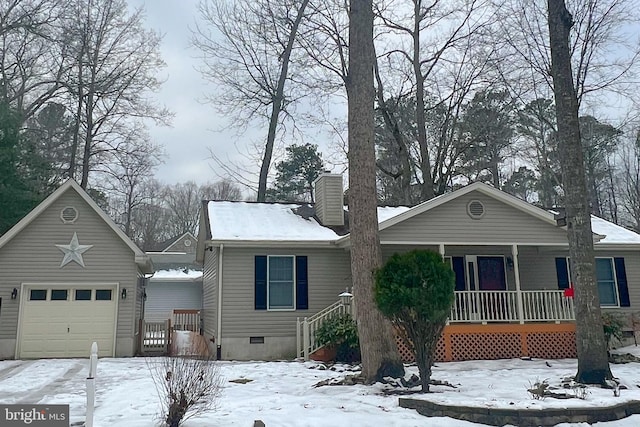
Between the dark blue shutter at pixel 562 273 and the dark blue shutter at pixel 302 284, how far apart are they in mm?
7359

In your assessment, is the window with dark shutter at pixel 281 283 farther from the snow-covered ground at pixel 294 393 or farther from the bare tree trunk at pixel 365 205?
the bare tree trunk at pixel 365 205

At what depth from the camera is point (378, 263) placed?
896 centimetres

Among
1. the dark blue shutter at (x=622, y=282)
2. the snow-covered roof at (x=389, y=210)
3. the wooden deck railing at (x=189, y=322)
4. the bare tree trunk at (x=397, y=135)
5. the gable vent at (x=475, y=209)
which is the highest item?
the bare tree trunk at (x=397, y=135)

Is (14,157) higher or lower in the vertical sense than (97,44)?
lower

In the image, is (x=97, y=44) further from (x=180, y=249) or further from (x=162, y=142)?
(x=180, y=249)

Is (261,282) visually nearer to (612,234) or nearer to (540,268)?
(540,268)

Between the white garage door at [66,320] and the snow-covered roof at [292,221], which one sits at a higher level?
the snow-covered roof at [292,221]

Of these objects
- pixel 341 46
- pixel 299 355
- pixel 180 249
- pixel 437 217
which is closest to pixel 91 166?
pixel 180 249

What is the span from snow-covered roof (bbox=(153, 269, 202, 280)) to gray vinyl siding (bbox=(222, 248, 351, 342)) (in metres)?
13.1

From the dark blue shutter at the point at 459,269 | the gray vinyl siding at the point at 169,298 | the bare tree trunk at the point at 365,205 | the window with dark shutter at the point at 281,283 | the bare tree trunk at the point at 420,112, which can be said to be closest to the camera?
the bare tree trunk at the point at 365,205

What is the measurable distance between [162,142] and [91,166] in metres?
3.58

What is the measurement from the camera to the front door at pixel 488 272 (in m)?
15.2

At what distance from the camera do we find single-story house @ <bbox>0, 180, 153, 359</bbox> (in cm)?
1359

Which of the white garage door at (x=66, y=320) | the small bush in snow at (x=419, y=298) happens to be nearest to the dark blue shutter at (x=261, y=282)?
the white garage door at (x=66, y=320)
